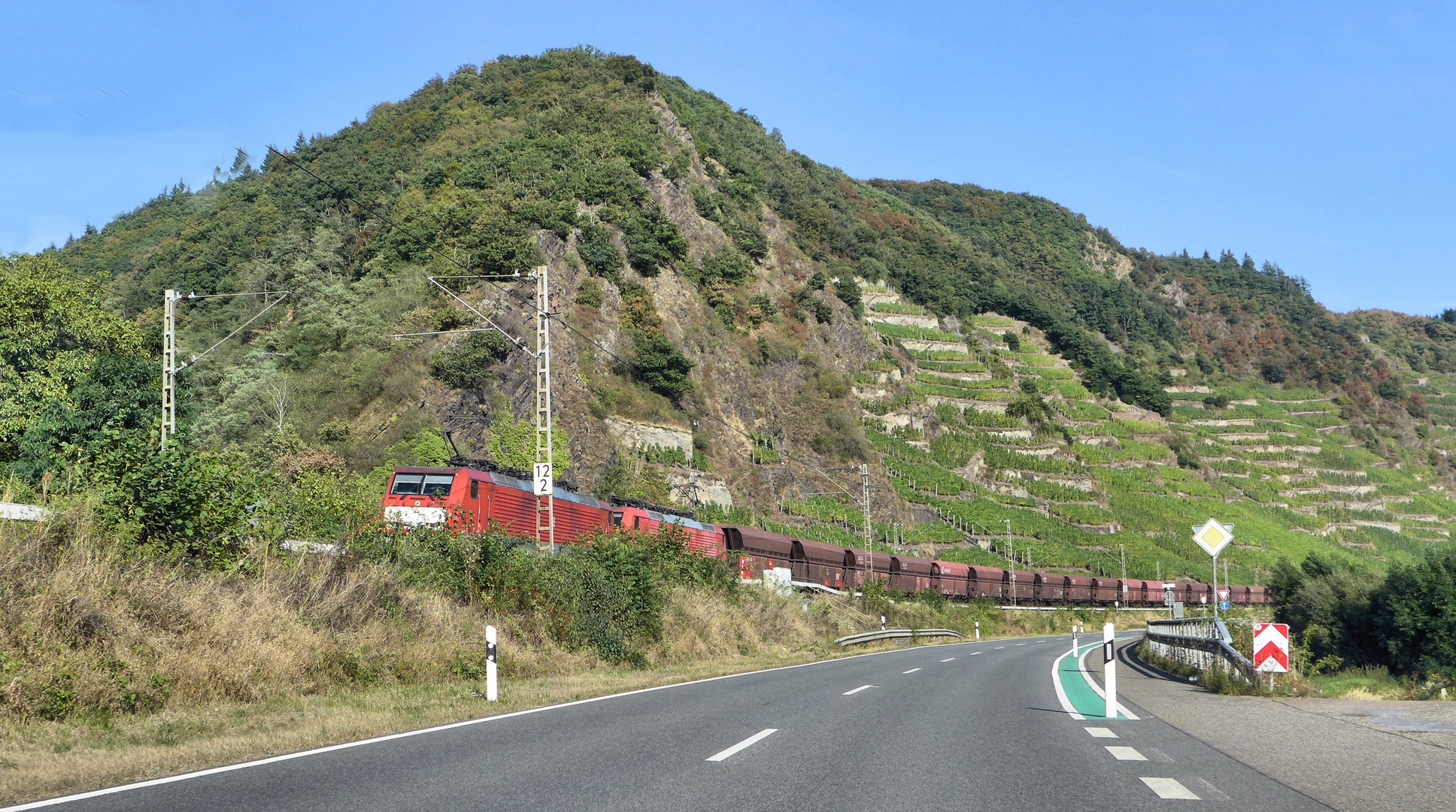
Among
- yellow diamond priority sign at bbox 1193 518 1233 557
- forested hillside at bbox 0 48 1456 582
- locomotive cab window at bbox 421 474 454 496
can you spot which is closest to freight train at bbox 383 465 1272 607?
locomotive cab window at bbox 421 474 454 496

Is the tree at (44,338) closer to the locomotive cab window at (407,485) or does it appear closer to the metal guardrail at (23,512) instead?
the locomotive cab window at (407,485)

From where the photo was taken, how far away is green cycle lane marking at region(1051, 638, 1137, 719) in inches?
522

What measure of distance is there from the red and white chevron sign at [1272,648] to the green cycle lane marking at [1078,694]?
8.40 ft

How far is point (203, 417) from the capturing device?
62.5 m

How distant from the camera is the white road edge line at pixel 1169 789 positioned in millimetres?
7012

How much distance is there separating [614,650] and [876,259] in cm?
14301

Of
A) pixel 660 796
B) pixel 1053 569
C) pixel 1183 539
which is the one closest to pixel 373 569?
pixel 660 796

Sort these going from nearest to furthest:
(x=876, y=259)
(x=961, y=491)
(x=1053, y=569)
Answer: (x=1053, y=569)
(x=961, y=491)
(x=876, y=259)

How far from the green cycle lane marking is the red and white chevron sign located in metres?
2.56

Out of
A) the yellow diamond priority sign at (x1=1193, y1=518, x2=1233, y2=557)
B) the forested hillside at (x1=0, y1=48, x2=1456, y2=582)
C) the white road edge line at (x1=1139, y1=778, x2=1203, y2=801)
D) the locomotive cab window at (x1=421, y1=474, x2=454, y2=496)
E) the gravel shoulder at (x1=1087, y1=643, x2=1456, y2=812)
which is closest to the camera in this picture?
the white road edge line at (x1=1139, y1=778, x2=1203, y2=801)

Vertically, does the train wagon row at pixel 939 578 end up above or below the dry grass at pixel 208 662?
below

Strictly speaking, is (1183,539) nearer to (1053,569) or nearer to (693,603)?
(1053,569)

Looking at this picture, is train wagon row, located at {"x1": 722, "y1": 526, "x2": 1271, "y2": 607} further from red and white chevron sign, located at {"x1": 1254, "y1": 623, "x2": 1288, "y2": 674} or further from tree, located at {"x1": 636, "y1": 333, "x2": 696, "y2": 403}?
red and white chevron sign, located at {"x1": 1254, "y1": 623, "x2": 1288, "y2": 674}

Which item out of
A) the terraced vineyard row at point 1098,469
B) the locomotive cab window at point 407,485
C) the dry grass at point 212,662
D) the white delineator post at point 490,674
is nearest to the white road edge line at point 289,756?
the dry grass at point 212,662
